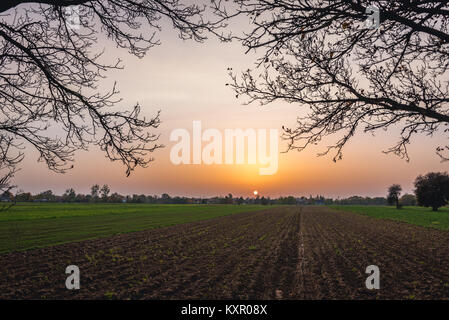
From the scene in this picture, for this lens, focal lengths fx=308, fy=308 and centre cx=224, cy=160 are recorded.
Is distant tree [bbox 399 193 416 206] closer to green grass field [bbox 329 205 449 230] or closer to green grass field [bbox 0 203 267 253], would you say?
green grass field [bbox 329 205 449 230]

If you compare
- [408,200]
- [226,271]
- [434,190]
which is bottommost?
[408,200]

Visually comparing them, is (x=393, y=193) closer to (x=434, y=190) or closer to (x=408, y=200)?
(x=434, y=190)

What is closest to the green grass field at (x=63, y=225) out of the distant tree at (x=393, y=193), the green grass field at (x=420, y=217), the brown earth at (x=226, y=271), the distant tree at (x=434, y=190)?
the brown earth at (x=226, y=271)

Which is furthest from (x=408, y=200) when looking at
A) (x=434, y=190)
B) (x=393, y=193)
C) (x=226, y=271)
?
(x=226, y=271)

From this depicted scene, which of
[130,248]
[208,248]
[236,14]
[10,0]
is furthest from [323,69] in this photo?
[130,248]

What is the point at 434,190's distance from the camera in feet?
250

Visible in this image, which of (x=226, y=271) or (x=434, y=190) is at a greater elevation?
(x=434, y=190)

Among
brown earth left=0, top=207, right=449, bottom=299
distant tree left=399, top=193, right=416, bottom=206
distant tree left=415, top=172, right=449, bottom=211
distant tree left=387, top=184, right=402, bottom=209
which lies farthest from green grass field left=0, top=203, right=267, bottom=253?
distant tree left=399, top=193, right=416, bottom=206

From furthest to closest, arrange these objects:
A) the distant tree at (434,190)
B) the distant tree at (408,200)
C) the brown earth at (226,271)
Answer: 1. the distant tree at (408,200)
2. the distant tree at (434,190)
3. the brown earth at (226,271)

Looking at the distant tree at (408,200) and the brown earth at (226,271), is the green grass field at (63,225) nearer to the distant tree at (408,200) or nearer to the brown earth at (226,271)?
the brown earth at (226,271)

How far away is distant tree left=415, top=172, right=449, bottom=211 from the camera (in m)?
75.9

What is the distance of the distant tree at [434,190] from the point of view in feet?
249

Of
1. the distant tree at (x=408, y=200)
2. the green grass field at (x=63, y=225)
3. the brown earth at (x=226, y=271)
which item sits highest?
the brown earth at (x=226, y=271)

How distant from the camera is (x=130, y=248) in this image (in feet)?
51.9
